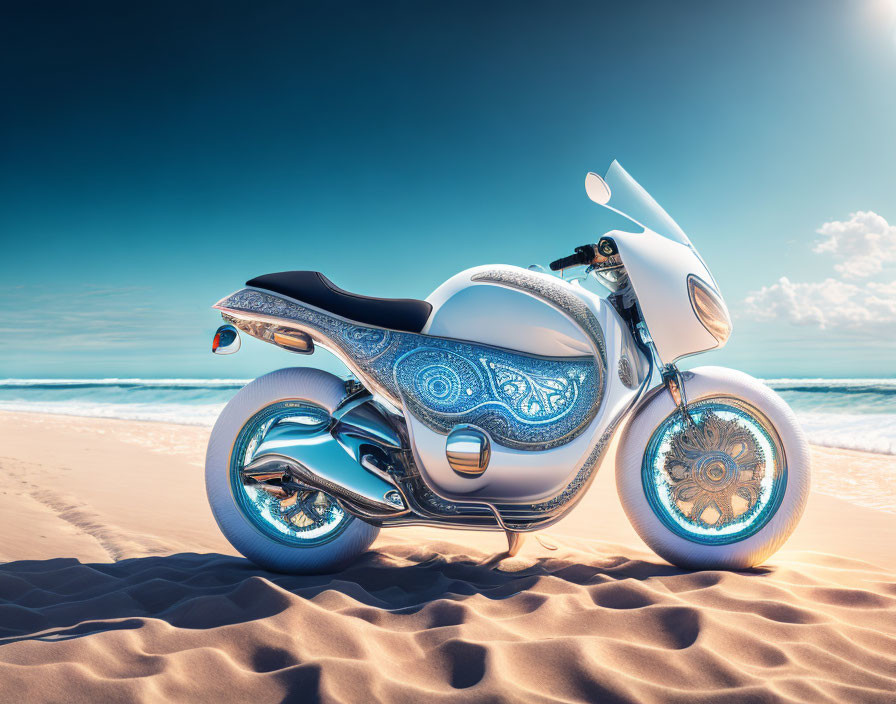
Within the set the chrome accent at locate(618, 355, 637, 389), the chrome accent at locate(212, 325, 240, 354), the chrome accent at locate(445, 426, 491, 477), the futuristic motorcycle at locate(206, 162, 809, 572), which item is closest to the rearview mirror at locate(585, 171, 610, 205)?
the futuristic motorcycle at locate(206, 162, 809, 572)

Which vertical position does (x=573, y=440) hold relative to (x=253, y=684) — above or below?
above

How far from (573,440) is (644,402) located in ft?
1.57

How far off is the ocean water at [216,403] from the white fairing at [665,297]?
6511 mm

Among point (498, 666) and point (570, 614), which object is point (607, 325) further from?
point (498, 666)

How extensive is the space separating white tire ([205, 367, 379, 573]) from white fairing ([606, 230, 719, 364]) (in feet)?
4.57

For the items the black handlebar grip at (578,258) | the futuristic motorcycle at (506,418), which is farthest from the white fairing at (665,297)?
the black handlebar grip at (578,258)

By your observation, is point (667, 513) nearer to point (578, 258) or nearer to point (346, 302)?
point (578, 258)

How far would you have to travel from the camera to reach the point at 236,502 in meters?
2.45

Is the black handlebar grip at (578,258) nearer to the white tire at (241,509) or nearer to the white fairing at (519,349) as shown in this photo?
the white fairing at (519,349)

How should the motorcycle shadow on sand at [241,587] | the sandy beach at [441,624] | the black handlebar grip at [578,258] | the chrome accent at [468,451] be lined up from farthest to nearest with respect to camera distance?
the black handlebar grip at [578,258] < the chrome accent at [468,451] < the motorcycle shadow on sand at [241,587] < the sandy beach at [441,624]

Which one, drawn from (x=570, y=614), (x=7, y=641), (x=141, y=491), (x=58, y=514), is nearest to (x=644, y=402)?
(x=570, y=614)

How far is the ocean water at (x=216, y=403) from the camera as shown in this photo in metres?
8.58

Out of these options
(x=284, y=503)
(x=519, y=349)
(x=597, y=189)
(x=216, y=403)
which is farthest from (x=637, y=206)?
(x=216, y=403)

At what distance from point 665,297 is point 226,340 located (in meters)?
1.90
